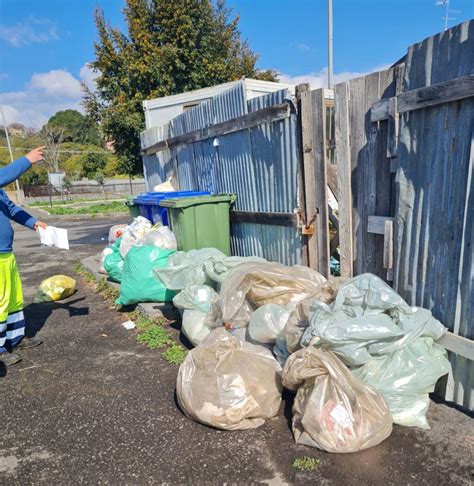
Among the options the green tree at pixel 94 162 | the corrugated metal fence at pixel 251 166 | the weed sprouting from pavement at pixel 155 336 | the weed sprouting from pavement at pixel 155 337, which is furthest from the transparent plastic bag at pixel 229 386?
the green tree at pixel 94 162

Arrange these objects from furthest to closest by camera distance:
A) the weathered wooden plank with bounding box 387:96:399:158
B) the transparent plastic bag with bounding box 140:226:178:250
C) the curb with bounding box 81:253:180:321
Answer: the transparent plastic bag with bounding box 140:226:178:250 < the curb with bounding box 81:253:180:321 < the weathered wooden plank with bounding box 387:96:399:158

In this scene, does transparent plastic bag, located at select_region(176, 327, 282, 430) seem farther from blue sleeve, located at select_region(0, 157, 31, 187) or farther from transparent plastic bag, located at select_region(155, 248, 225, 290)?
blue sleeve, located at select_region(0, 157, 31, 187)

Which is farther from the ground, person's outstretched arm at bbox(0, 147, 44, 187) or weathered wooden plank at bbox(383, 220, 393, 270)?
person's outstretched arm at bbox(0, 147, 44, 187)

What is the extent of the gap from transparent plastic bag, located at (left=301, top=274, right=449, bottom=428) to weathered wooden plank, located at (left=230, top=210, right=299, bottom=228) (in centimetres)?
145

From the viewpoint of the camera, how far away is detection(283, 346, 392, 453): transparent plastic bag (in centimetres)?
197

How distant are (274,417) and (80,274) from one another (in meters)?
5.36

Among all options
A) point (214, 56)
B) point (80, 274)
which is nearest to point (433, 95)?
point (80, 274)

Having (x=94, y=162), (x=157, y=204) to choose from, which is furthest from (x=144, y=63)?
(x=94, y=162)

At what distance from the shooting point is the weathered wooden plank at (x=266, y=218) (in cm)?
367

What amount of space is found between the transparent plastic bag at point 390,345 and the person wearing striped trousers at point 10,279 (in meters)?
2.78

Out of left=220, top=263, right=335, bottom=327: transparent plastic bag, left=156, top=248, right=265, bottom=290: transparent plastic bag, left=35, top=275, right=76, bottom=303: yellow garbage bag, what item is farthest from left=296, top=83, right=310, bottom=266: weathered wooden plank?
left=35, top=275, right=76, bottom=303: yellow garbage bag

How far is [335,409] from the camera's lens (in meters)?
1.98

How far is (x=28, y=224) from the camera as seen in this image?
383 centimetres

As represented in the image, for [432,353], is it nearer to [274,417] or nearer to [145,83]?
[274,417]
